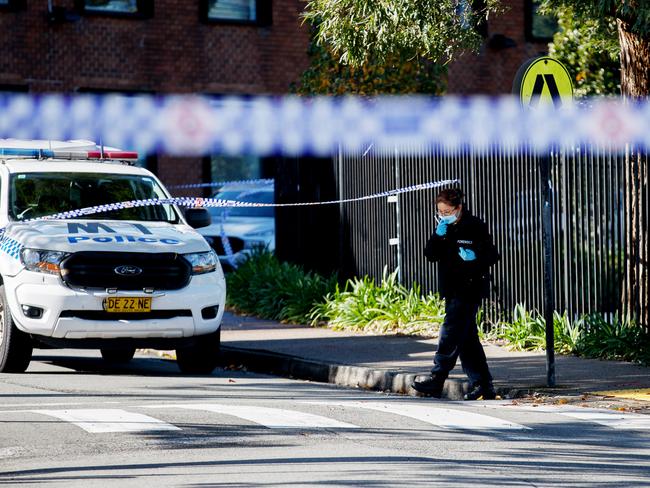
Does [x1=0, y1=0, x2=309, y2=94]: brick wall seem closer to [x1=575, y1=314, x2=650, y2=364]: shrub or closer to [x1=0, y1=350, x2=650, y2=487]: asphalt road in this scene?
[x1=575, y1=314, x2=650, y2=364]: shrub

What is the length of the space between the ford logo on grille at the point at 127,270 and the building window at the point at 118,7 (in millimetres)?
16411

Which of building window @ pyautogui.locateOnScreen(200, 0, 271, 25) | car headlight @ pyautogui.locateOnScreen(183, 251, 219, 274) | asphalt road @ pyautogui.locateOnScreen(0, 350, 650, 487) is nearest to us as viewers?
asphalt road @ pyautogui.locateOnScreen(0, 350, 650, 487)

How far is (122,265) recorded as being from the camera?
42.0 feet

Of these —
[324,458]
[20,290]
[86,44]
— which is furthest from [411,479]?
[86,44]

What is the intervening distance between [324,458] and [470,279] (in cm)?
364

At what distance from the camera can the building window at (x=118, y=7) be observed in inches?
1115

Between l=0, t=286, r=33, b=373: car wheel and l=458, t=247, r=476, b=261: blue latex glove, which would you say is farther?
l=0, t=286, r=33, b=373: car wheel

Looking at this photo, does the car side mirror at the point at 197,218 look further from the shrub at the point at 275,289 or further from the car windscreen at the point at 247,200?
the car windscreen at the point at 247,200

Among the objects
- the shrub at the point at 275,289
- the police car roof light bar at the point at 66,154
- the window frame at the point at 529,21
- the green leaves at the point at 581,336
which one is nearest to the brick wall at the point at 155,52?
the window frame at the point at 529,21

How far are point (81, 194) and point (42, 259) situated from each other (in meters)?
1.58

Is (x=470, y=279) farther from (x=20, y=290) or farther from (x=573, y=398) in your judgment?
(x=20, y=290)

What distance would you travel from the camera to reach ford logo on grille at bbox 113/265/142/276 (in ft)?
41.9

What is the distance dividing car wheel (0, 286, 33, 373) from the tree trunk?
576 centimetres

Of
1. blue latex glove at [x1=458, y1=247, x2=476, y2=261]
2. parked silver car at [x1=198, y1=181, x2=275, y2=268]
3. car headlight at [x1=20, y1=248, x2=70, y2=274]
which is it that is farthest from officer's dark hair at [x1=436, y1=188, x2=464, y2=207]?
parked silver car at [x1=198, y1=181, x2=275, y2=268]
